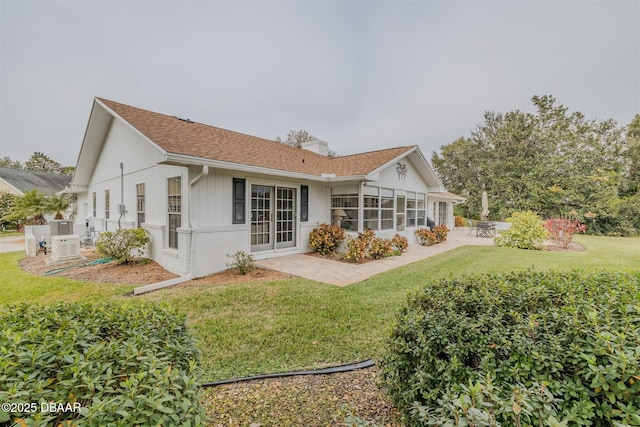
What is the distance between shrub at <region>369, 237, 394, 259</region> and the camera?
923cm

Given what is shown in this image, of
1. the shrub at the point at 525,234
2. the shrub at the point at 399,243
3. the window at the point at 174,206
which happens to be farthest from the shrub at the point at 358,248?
the shrub at the point at 525,234

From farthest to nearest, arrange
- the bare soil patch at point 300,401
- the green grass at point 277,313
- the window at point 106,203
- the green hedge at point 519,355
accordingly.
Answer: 1. the window at point 106,203
2. the green grass at point 277,313
3. the bare soil patch at point 300,401
4. the green hedge at point 519,355

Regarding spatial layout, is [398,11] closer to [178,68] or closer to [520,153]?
[178,68]

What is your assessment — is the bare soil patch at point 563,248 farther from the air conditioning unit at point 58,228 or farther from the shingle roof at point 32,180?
the shingle roof at point 32,180

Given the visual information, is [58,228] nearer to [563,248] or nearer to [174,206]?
[174,206]

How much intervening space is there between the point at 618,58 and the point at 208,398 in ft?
70.8

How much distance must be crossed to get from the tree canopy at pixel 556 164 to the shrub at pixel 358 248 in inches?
787

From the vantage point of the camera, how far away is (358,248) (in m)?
8.73

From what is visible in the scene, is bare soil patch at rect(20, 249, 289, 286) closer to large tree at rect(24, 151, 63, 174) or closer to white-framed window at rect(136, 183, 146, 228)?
white-framed window at rect(136, 183, 146, 228)

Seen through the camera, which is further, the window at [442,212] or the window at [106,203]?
the window at [442,212]

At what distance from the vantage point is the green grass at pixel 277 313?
314 centimetres

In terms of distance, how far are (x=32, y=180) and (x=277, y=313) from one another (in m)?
32.8

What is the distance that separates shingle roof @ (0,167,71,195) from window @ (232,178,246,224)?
25157 millimetres

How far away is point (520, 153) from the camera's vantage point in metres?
23.6
